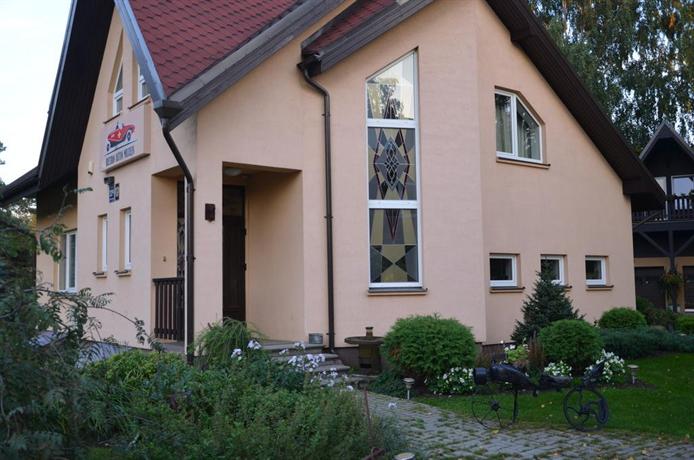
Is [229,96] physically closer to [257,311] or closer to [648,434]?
[257,311]

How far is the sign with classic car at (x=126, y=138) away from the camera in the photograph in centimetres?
1207

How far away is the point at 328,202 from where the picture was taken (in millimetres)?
11578

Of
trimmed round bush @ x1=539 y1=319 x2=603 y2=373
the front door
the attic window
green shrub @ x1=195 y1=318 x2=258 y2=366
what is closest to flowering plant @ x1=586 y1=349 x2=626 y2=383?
trimmed round bush @ x1=539 y1=319 x2=603 y2=373

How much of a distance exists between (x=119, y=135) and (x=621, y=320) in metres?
11.1

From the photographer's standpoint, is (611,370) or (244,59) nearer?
(244,59)

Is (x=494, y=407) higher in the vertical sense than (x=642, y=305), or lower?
lower

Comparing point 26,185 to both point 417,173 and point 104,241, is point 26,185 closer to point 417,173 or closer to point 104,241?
point 104,241

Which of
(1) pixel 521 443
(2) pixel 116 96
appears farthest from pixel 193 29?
(1) pixel 521 443

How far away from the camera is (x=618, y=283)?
16906 mm

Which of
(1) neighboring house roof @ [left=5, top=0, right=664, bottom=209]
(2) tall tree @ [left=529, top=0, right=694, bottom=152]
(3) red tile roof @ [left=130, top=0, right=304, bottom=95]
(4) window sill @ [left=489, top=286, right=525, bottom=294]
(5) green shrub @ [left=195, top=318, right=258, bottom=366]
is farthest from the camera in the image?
(2) tall tree @ [left=529, top=0, right=694, bottom=152]

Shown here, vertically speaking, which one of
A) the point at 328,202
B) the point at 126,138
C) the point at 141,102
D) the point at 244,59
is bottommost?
the point at 328,202

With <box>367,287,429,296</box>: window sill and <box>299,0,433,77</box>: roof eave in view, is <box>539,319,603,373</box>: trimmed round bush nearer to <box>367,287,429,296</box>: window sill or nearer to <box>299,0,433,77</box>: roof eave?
<box>367,287,429,296</box>: window sill

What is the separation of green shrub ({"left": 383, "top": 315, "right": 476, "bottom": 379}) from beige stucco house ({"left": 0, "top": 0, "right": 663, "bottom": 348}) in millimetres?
1437

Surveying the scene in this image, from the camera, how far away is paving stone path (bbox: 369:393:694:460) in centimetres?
675
